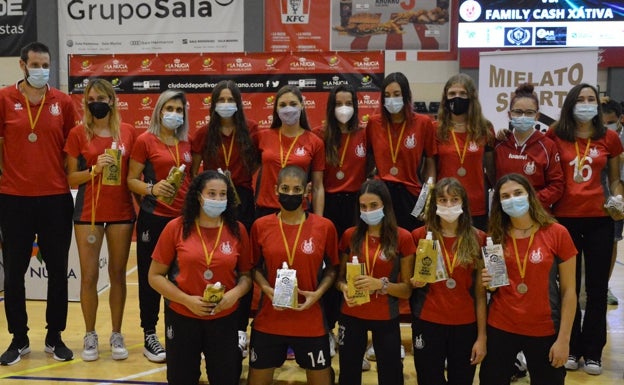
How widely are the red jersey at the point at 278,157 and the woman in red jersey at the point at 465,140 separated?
2.46 ft

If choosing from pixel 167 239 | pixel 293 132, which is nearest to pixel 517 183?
pixel 293 132

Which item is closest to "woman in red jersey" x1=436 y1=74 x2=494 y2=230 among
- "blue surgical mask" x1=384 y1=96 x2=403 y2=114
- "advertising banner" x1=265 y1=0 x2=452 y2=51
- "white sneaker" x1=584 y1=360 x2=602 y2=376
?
"blue surgical mask" x1=384 y1=96 x2=403 y2=114

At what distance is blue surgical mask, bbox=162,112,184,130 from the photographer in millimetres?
3861

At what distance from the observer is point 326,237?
3.29 meters

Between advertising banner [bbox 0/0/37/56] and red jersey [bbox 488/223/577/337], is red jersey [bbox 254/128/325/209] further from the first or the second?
advertising banner [bbox 0/0/37/56]

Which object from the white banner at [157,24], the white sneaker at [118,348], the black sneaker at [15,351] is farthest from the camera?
the white banner at [157,24]

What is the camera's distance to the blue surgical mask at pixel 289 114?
375cm

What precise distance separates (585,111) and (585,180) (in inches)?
16.4

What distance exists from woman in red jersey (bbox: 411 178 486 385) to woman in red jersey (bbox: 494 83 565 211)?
70cm

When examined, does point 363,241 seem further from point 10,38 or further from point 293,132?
point 10,38

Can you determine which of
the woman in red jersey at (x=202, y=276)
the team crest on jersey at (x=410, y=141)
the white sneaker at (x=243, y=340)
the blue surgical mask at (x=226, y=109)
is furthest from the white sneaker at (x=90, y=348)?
the team crest on jersey at (x=410, y=141)

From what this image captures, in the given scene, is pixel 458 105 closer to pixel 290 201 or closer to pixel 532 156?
pixel 532 156

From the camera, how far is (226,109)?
3854 mm

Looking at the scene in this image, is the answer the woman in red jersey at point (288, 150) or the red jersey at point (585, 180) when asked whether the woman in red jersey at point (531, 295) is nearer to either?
the red jersey at point (585, 180)
